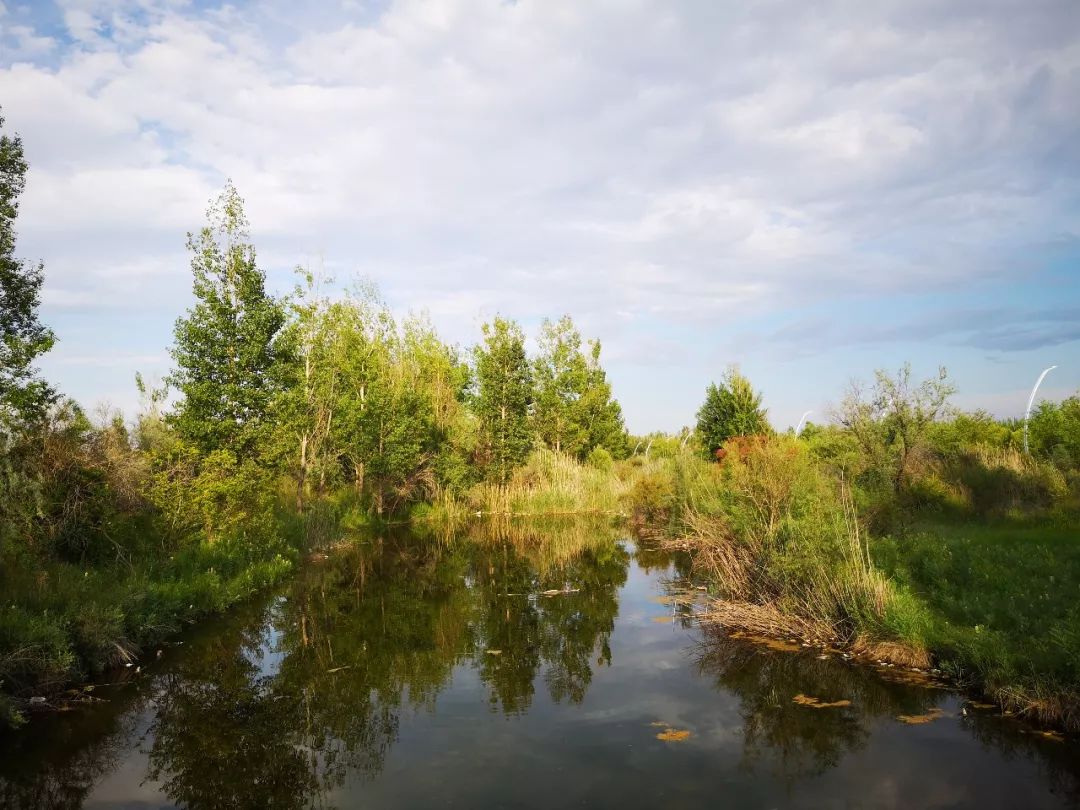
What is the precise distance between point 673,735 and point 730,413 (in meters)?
30.0

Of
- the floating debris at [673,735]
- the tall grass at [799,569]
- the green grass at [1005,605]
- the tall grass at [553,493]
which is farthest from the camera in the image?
the tall grass at [553,493]

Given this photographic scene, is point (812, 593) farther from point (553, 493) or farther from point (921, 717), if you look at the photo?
point (553, 493)

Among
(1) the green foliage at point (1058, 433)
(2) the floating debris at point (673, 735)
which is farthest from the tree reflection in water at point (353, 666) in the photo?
(1) the green foliage at point (1058, 433)

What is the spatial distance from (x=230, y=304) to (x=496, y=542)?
40.2 feet

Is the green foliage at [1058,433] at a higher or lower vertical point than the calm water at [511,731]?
higher

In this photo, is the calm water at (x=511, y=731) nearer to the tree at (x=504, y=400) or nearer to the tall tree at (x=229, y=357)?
the tall tree at (x=229, y=357)

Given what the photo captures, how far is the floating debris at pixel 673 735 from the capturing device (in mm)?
8141

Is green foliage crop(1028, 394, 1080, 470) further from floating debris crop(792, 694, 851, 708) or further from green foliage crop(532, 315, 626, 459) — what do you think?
green foliage crop(532, 315, 626, 459)

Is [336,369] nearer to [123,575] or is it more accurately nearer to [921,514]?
[123,575]

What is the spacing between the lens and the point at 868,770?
23.5 feet

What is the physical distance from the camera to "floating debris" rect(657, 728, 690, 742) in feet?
26.7

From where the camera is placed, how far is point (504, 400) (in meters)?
37.1

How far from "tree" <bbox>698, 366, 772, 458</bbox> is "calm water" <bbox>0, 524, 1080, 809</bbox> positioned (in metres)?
23.7

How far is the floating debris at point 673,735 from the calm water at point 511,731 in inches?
3.7
